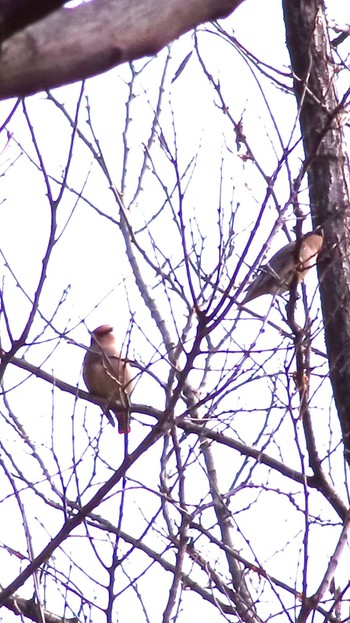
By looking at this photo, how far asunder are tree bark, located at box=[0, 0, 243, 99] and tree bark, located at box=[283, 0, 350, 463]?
3942mm

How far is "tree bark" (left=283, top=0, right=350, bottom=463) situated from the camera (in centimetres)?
523

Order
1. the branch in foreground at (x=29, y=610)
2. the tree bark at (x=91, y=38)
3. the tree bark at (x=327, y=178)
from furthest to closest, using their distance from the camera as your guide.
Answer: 1. the tree bark at (x=327, y=178)
2. the branch in foreground at (x=29, y=610)
3. the tree bark at (x=91, y=38)

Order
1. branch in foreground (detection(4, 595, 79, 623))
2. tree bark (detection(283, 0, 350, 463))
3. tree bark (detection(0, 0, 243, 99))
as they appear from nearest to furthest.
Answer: tree bark (detection(0, 0, 243, 99)) < branch in foreground (detection(4, 595, 79, 623)) < tree bark (detection(283, 0, 350, 463))

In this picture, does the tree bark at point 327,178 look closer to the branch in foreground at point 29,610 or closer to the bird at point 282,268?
the bird at point 282,268

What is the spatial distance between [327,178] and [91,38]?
4.47 m

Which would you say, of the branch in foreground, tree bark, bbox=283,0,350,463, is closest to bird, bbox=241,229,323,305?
tree bark, bbox=283,0,350,463

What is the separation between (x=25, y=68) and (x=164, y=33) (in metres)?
0.17

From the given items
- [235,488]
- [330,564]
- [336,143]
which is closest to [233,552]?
[235,488]

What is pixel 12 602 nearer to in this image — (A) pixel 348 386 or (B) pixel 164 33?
(A) pixel 348 386

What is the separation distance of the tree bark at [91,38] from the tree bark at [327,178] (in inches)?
155

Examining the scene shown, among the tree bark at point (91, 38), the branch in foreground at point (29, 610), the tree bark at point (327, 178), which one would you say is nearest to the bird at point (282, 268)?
the tree bark at point (327, 178)

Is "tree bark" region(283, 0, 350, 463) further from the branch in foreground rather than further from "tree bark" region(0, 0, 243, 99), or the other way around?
"tree bark" region(0, 0, 243, 99)

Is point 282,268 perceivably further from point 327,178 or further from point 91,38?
point 91,38

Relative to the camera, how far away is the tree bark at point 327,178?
5234mm
